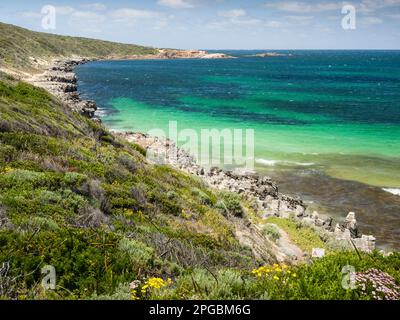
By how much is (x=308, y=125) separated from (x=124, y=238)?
4099cm

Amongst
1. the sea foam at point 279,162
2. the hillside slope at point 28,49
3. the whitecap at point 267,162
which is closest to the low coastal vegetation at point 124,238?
the whitecap at point 267,162

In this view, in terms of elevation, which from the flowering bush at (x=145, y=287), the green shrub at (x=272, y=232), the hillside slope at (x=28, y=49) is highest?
the hillside slope at (x=28, y=49)

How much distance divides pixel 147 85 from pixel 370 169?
2549 inches

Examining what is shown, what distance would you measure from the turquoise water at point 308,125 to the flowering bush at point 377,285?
1280 centimetres

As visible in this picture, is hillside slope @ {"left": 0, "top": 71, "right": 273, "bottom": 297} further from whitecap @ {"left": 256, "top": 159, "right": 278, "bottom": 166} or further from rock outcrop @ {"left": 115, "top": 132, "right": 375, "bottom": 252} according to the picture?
whitecap @ {"left": 256, "top": 159, "right": 278, "bottom": 166}

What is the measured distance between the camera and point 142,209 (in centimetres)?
1138

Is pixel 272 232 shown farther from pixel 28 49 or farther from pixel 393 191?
pixel 28 49

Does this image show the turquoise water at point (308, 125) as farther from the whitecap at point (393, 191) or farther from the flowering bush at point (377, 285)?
the flowering bush at point (377, 285)

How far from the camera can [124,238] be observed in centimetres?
771

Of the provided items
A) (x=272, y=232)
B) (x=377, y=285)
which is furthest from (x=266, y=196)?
(x=377, y=285)

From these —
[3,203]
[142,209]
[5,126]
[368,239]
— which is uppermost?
[5,126]

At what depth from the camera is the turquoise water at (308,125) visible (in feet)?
78.0
